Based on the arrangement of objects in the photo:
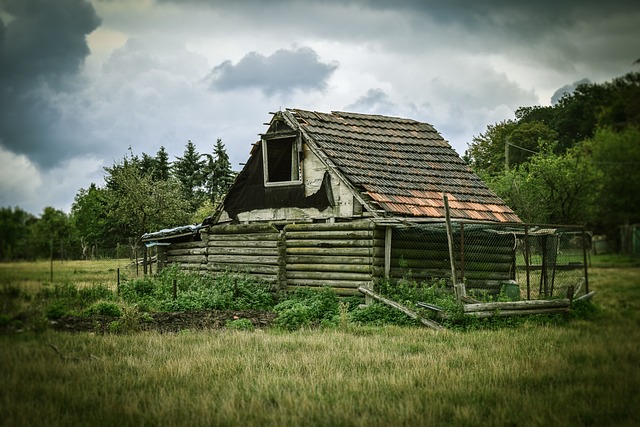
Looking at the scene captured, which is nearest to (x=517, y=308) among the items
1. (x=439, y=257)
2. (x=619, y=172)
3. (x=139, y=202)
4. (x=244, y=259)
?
(x=439, y=257)

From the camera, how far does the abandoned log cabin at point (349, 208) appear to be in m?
15.9

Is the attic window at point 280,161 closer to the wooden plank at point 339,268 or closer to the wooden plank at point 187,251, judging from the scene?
the wooden plank at point 339,268

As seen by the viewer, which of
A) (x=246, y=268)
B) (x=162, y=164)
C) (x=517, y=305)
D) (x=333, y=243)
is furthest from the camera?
(x=162, y=164)

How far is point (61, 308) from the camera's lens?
750 centimetres

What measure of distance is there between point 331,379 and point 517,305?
639 cm

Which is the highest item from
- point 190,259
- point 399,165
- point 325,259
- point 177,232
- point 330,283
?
point 399,165

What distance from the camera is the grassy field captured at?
571 cm

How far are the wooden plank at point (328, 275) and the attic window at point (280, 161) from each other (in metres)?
2.57

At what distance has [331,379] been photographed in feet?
25.5

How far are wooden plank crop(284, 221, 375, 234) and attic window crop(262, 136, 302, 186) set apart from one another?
127 cm

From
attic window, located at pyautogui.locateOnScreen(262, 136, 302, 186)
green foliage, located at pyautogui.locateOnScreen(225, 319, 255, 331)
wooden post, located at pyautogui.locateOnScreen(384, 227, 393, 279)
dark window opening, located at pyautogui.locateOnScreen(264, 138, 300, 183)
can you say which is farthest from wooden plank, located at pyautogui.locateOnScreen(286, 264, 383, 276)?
green foliage, located at pyautogui.locateOnScreen(225, 319, 255, 331)

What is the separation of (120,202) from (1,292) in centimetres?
3902

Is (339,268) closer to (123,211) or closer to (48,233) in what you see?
(48,233)

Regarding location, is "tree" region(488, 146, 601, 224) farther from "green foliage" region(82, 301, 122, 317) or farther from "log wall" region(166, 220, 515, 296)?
"green foliage" region(82, 301, 122, 317)
